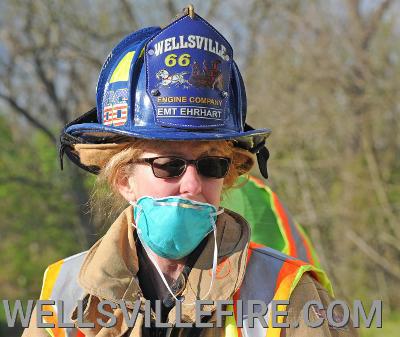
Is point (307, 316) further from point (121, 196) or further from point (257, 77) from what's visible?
point (257, 77)

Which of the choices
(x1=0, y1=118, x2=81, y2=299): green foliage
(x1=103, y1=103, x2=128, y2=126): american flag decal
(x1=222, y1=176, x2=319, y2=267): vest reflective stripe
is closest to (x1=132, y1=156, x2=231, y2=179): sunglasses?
(x1=103, y1=103, x2=128, y2=126): american flag decal

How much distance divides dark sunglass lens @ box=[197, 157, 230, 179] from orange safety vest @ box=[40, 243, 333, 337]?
33 cm

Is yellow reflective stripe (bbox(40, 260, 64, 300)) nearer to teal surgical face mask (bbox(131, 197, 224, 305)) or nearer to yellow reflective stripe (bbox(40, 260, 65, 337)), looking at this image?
yellow reflective stripe (bbox(40, 260, 65, 337))

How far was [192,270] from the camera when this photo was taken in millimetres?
2658

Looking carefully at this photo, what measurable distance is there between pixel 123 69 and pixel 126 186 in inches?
17.6

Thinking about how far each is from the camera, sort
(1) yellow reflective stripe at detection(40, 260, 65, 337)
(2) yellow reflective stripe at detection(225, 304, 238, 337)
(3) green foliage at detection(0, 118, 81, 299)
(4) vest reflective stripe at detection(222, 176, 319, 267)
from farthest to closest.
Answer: (3) green foliage at detection(0, 118, 81, 299) < (4) vest reflective stripe at detection(222, 176, 319, 267) < (1) yellow reflective stripe at detection(40, 260, 65, 337) < (2) yellow reflective stripe at detection(225, 304, 238, 337)

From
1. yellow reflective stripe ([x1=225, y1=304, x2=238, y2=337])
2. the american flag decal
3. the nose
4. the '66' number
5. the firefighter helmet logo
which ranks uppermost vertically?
the '66' number

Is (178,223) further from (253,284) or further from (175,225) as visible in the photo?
(253,284)

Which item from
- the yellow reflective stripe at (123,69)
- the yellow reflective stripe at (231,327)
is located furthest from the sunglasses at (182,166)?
the yellow reflective stripe at (231,327)

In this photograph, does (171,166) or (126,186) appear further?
(126,186)

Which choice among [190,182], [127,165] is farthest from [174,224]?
[127,165]

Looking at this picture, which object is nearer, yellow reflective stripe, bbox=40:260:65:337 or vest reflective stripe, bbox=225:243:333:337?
vest reflective stripe, bbox=225:243:333:337

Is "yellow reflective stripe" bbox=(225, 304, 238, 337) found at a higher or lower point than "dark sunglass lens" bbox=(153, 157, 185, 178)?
lower

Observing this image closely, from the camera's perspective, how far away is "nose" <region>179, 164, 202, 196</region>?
8.45ft
